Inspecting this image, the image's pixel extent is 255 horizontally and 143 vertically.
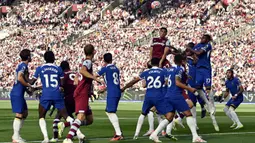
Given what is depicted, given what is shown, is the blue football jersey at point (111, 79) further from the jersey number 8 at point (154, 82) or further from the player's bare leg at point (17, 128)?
the player's bare leg at point (17, 128)

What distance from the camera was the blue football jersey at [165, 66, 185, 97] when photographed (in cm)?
1862

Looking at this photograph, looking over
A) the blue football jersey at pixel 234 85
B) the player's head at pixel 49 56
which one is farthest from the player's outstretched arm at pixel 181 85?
the blue football jersey at pixel 234 85

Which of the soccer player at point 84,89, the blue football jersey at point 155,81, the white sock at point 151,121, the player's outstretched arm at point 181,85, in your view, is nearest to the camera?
the soccer player at point 84,89

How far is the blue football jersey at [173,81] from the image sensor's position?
1862cm

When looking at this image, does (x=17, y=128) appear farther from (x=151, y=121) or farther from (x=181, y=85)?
(x=181, y=85)

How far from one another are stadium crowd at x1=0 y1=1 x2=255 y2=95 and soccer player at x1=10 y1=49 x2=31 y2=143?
3350 cm

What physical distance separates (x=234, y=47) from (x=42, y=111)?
41993 mm

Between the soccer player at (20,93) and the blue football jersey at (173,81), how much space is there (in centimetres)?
368

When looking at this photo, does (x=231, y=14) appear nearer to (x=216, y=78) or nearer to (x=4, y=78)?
(x=216, y=78)

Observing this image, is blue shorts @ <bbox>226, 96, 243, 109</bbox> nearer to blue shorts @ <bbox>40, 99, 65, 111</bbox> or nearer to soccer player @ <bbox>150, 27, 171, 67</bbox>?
soccer player @ <bbox>150, 27, 171, 67</bbox>

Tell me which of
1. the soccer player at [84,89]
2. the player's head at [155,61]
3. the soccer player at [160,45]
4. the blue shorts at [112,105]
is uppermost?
the soccer player at [160,45]

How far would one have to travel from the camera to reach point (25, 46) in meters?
74.2

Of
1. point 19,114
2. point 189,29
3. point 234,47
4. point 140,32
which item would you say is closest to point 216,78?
point 234,47

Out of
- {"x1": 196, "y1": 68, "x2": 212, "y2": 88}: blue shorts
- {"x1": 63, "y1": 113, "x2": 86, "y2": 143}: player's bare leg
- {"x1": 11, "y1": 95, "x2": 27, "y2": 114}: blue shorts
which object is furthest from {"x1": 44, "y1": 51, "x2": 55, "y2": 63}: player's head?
{"x1": 196, "y1": 68, "x2": 212, "y2": 88}: blue shorts
